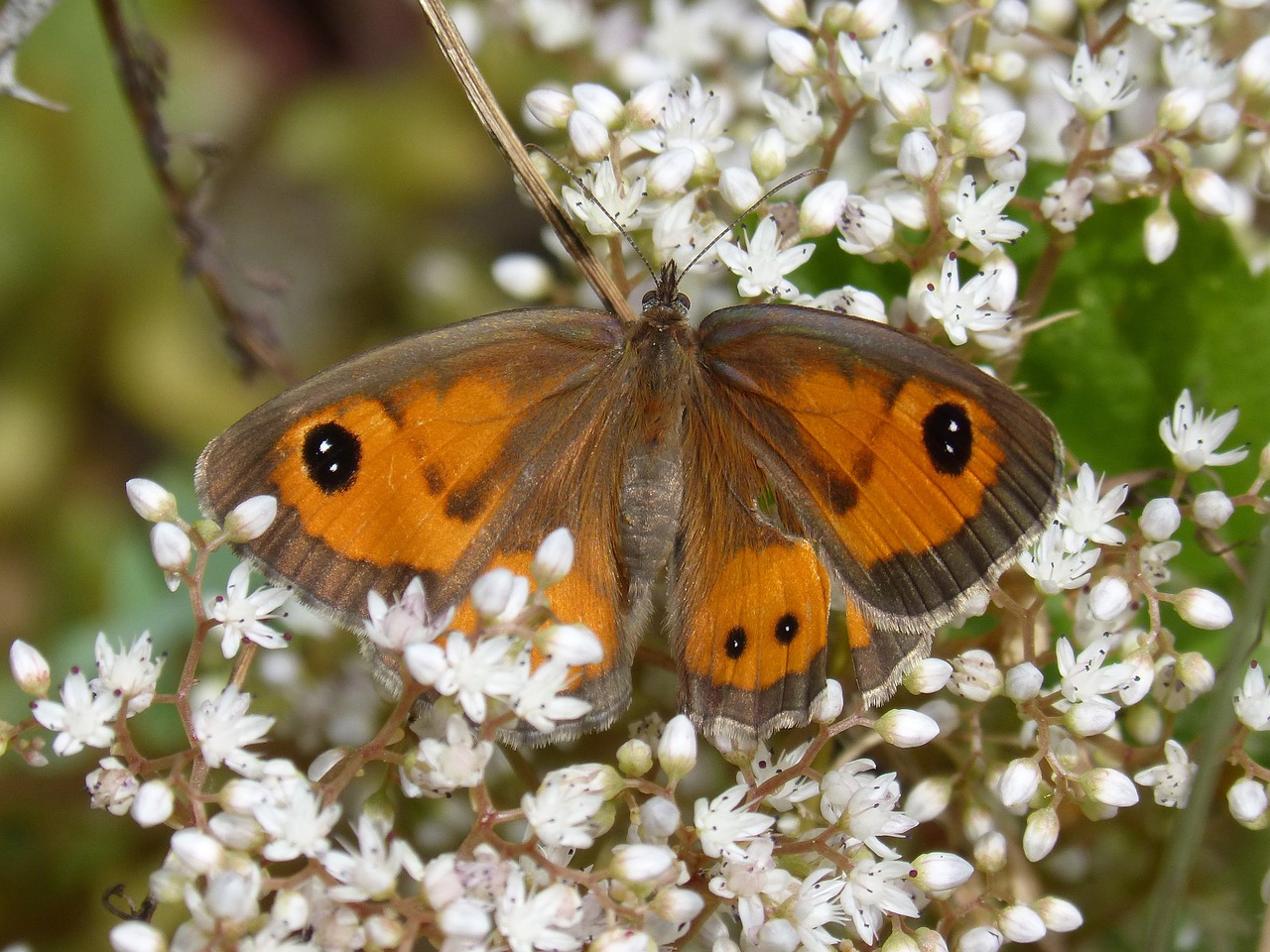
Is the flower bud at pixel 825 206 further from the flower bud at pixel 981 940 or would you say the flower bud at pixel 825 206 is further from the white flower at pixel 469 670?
the flower bud at pixel 981 940

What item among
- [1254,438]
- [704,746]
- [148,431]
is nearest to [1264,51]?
[1254,438]

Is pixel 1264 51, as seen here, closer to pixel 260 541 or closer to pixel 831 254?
pixel 831 254

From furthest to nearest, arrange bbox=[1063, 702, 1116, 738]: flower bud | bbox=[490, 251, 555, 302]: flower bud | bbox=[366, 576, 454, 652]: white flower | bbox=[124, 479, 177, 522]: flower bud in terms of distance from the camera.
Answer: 1. bbox=[490, 251, 555, 302]: flower bud
2. bbox=[124, 479, 177, 522]: flower bud
3. bbox=[1063, 702, 1116, 738]: flower bud
4. bbox=[366, 576, 454, 652]: white flower

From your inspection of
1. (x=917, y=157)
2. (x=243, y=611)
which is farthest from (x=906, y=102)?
(x=243, y=611)

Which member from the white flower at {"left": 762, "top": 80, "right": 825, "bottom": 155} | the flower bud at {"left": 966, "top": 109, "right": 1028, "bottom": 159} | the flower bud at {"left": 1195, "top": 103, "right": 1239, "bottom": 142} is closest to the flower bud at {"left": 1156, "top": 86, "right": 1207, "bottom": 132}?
the flower bud at {"left": 1195, "top": 103, "right": 1239, "bottom": 142}

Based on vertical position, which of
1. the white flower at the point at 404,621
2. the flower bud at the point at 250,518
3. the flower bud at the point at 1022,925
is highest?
the flower bud at the point at 250,518

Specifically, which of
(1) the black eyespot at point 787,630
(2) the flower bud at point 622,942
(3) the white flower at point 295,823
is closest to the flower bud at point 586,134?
(1) the black eyespot at point 787,630

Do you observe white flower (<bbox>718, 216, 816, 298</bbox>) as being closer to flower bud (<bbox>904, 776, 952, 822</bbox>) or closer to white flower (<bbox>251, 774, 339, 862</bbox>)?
flower bud (<bbox>904, 776, 952, 822</bbox>)
